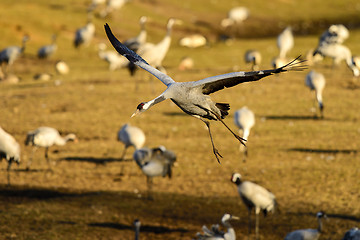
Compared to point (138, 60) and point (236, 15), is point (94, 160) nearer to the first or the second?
point (138, 60)

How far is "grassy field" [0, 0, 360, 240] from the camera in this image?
1135 cm

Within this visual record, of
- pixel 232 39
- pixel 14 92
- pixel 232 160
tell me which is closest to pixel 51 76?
pixel 14 92

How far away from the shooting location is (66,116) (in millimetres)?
18938

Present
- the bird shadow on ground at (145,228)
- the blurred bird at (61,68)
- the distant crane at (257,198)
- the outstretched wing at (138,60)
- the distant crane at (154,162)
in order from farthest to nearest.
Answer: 1. the blurred bird at (61,68)
2. the distant crane at (154,162)
3. the bird shadow on ground at (145,228)
4. the distant crane at (257,198)
5. the outstretched wing at (138,60)

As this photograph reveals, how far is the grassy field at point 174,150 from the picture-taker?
1135 cm

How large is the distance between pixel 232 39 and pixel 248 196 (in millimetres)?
29295

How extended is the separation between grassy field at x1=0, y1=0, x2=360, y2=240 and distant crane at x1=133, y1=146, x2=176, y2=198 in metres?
0.50

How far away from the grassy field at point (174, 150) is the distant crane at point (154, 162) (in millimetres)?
497

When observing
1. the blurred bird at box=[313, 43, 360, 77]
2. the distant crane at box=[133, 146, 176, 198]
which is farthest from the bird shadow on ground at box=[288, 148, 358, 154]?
the blurred bird at box=[313, 43, 360, 77]

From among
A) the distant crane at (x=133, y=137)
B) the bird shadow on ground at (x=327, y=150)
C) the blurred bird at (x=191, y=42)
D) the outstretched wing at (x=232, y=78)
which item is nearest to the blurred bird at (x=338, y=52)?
the bird shadow on ground at (x=327, y=150)

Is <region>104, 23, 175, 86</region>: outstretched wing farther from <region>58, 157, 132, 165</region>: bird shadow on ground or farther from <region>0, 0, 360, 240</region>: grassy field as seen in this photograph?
<region>58, 157, 132, 165</region>: bird shadow on ground

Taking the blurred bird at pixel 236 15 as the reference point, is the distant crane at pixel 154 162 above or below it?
below

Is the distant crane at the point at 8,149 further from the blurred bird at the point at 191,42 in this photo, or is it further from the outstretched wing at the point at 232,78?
the blurred bird at the point at 191,42

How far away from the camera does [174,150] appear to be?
1584cm
